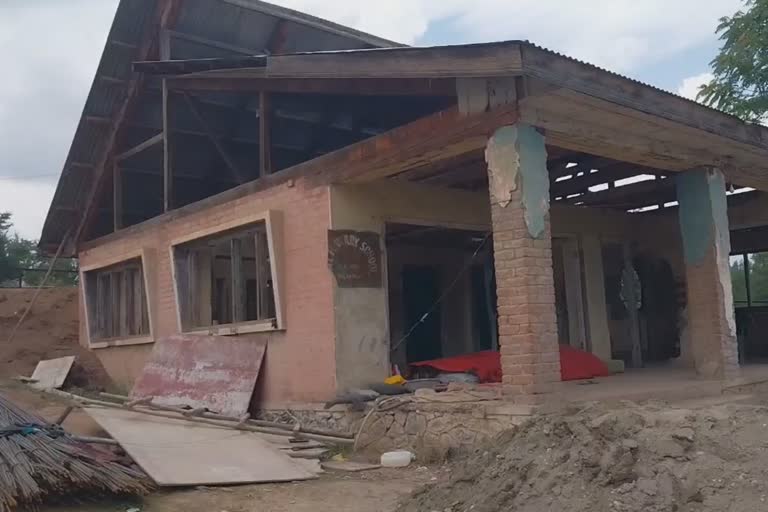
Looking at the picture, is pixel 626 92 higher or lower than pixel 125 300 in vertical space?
higher

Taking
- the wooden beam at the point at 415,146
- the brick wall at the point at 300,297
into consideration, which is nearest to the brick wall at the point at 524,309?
the wooden beam at the point at 415,146

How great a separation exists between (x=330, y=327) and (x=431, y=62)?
338cm

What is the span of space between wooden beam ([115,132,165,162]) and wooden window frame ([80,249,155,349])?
167 centimetres

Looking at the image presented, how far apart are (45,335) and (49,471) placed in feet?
36.3

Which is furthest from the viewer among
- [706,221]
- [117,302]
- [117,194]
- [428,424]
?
[117,302]

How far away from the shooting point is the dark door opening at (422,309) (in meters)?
13.8

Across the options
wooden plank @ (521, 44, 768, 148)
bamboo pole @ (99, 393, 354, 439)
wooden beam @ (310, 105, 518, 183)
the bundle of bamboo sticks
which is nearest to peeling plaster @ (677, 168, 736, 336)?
wooden plank @ (521, 44, 768, 148)

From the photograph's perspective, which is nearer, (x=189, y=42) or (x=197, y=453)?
(x=197, y=453)

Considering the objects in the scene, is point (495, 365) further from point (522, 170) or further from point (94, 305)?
point (94, 305)

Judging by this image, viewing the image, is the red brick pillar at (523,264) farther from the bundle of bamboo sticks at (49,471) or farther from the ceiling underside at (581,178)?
the bundle of bamboo sticks at (49,471)

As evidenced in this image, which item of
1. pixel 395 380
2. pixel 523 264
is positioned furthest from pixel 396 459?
pixel 523 264

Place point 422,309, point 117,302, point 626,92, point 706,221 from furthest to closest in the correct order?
point 117,302, point 422,309, point 706,221, point 626,92

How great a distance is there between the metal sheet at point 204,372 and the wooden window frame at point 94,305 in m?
1.24

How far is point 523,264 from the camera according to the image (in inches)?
265
